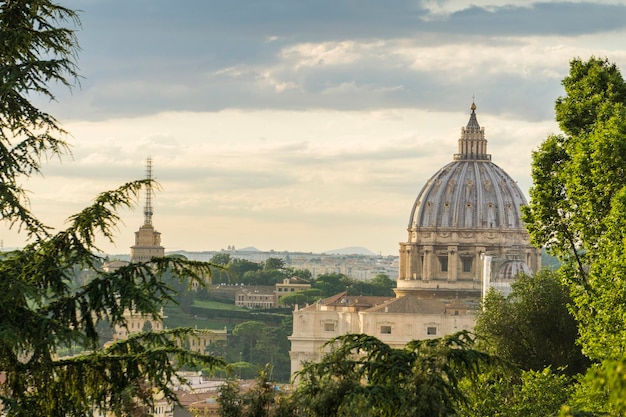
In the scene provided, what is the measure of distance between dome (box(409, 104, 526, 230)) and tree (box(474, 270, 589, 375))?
107269 millimetres

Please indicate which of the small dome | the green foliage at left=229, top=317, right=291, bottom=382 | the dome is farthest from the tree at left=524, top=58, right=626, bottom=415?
the dome

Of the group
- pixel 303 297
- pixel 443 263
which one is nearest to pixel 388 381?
pixel 443 263

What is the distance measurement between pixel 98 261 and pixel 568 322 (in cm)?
2528

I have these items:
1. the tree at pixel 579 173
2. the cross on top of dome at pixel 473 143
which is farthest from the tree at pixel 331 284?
the tree at pixel 579 173

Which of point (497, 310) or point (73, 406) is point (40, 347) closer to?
point (73, 406)

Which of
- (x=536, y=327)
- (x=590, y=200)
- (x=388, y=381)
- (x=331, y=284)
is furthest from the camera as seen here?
(x=331, y=284)

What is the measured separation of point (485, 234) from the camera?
488 feet

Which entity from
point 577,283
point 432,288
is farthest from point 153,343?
point 432,288

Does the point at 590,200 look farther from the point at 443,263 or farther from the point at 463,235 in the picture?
the point at 463,235

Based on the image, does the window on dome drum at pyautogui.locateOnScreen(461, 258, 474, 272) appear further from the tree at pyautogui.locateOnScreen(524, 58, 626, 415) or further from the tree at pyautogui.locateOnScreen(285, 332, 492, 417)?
the tree at pyautogui.locateOnScreen(285, 332, 492, 417)

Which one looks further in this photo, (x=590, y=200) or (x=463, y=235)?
(x=463, y=235)

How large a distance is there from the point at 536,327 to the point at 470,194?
115m

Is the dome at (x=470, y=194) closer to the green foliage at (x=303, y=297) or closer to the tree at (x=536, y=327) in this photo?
the green foliage at (x=303, y=297)

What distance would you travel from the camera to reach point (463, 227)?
14925 cm
